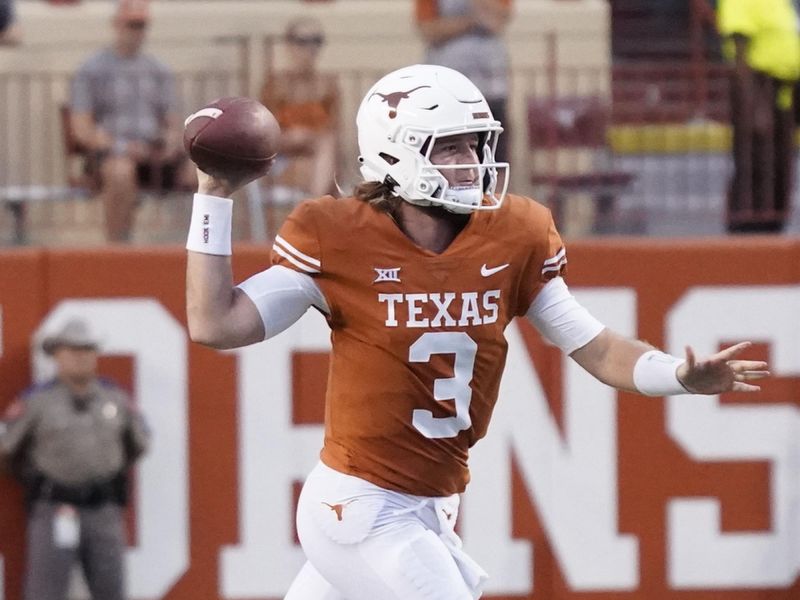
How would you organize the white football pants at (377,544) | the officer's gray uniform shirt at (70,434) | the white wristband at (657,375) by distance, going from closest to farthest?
the white football pants at (377,544), the white wristband at (657,375), the officer's gray uniform shirt at (70,434)

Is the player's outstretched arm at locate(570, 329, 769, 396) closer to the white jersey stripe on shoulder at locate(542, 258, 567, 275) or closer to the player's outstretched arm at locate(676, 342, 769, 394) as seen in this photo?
the player's outstretched arm at locate(676, 342, 769, 394)

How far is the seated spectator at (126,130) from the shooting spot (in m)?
8.45

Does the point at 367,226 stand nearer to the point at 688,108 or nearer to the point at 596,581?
the point at 596,581

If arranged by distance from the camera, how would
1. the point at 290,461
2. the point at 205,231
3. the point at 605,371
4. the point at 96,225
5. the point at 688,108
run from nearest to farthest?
the point at 205,231
the point at 605,371
the point at 290,461
the point at 96,225
the point at 688,108

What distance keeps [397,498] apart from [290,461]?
3080 millimetres

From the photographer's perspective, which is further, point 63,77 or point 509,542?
point 63,77

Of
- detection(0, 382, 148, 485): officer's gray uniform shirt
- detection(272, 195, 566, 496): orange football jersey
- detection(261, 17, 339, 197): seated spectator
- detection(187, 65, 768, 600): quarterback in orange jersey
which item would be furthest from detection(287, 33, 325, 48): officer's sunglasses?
detection(272, 195, 566, 496): orange football jersey

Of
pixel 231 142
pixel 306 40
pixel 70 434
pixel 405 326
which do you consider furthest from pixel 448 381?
pixel 306 40

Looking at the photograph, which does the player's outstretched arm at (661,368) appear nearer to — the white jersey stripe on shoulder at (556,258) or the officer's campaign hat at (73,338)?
the white jersey stripe on shoulder at (556,258)

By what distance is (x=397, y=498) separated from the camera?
437cm

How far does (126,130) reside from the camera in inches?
342

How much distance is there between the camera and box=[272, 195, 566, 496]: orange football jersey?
4.31 m

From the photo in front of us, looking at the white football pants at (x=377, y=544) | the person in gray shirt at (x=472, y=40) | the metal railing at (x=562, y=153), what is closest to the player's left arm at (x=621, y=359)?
the white football pants at (x=377, y=544)

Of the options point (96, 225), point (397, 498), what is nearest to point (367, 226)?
point (397, 498)
